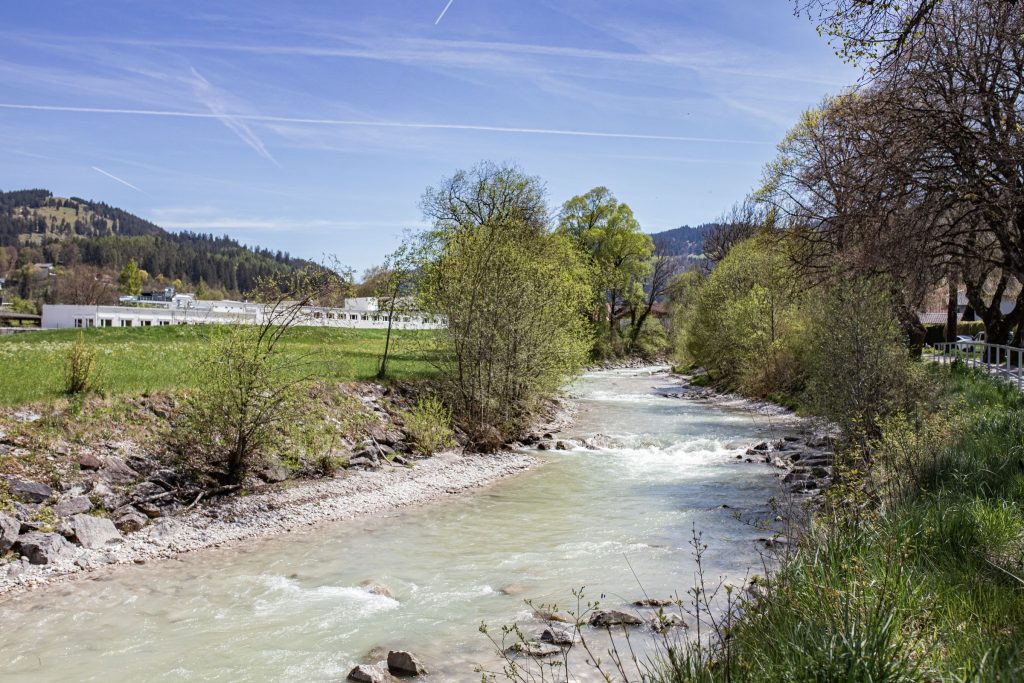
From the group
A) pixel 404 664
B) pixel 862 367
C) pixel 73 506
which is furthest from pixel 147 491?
pixel 862 367

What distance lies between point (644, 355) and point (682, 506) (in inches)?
2324

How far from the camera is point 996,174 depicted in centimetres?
1747

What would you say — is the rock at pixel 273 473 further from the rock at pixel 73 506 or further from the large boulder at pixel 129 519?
the rock at pixel 73 506

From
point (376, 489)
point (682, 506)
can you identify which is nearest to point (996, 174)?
point (682, 506)

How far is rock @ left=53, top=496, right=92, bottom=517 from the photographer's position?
11938mm

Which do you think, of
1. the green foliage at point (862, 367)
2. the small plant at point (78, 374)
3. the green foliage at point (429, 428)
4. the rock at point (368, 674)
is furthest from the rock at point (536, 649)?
the green foliage at point (429, 428)

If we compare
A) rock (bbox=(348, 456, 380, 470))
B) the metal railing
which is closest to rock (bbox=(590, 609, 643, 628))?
rock (bbox=(348, 456, 380, 470))

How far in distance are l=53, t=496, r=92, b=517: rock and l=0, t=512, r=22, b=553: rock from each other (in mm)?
752

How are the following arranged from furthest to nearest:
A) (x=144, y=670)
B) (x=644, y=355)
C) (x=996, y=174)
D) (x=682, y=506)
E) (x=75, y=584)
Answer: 1. (x=644, y=355)
2. (x=996, y=174)
3. (x=682, y=506)
4. (x=75, y=584)
5. (x=144, y=670)

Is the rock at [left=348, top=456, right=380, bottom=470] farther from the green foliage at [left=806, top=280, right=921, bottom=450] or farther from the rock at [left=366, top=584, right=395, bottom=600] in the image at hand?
the green foliage at [left=806, top=280, right=921, bottom=450]

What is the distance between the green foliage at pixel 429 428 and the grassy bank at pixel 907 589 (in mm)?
11941

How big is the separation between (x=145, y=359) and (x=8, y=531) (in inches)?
457

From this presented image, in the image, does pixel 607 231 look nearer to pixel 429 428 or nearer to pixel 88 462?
pixel 429 428

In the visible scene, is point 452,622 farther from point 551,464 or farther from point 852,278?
point 852,278
